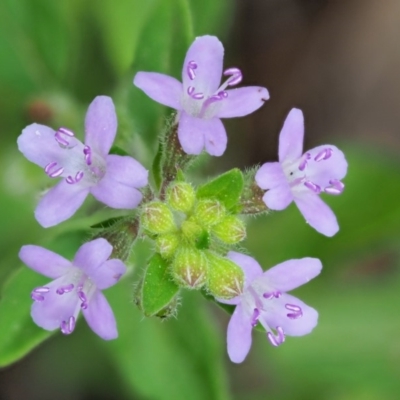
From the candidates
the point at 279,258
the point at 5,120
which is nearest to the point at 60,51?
the point at 5,120

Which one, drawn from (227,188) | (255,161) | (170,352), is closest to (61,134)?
(227,188)

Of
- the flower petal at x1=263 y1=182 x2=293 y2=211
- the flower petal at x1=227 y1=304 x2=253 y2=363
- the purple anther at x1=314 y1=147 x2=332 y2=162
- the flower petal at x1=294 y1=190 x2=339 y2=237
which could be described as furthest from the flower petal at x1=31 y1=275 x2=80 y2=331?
the purple anther at x1=314 y1=147 x2=332 y2=162

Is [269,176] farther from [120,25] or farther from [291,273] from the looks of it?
[120,25]

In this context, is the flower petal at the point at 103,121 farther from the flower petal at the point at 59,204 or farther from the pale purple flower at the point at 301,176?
the pale purple flower at the point at 301,176

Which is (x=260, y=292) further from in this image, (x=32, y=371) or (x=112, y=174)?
(x=32, y=371)

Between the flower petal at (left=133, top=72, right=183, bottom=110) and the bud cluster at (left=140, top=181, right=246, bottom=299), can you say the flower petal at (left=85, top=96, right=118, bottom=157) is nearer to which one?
the flower petal at (left=133, top=72, right=183, bottom=110)

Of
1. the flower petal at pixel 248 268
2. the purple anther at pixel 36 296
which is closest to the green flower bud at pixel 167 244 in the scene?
the flower petal at pixel 248 268
